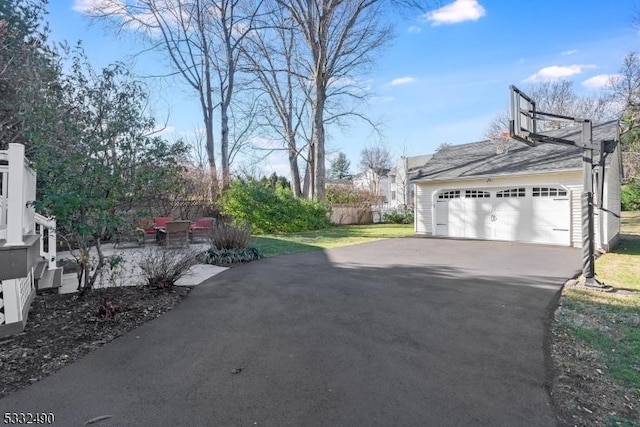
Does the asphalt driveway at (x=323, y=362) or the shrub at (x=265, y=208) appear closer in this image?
the asphalt driveway at (x=323, y=362)

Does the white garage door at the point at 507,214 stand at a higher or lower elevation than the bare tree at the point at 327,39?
lower

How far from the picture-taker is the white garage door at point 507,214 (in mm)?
12500

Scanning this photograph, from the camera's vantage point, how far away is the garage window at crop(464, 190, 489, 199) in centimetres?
1458

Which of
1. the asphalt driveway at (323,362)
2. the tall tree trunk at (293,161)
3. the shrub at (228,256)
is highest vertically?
the tall tree trunk at (293,161)

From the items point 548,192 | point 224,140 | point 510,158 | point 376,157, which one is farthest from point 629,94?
point 376,157

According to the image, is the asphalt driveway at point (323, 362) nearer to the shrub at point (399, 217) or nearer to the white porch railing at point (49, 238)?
the white porch railing at point (49, 238)

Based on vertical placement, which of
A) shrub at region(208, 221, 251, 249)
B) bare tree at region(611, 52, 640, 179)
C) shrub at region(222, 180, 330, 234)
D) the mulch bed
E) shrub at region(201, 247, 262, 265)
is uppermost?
bare tree at region(611, 52, 640, 179)

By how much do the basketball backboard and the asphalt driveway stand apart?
10.7ft

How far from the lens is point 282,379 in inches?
121

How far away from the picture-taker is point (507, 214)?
13.8 metres

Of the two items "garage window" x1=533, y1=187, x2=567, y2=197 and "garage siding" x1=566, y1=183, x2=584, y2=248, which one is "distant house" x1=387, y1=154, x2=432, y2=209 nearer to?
"garage window" x1=533, y1=187, x2=567, y2=197

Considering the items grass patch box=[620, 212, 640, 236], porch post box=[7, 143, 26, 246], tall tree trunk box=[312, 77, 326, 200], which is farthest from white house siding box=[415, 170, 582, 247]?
porch post box=[7, 143, 26, 246]

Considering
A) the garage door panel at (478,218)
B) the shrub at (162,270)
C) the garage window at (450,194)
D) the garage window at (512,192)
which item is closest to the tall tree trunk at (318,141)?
the garage window at (450,194)

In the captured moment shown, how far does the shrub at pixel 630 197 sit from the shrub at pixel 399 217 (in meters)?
15.4
